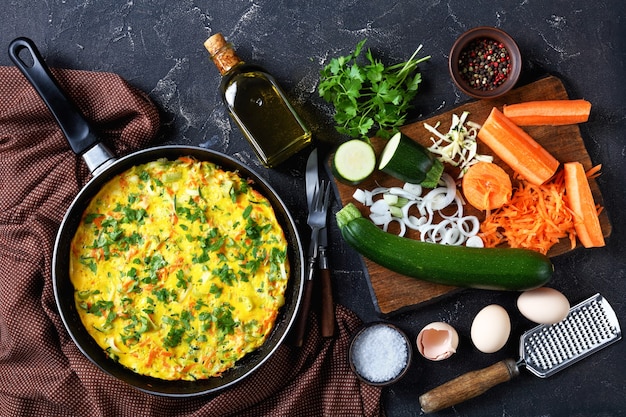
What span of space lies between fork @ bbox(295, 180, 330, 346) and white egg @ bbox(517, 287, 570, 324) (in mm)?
1114

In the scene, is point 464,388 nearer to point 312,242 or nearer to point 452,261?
point 452,261

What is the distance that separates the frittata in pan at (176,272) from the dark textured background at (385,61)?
40cm

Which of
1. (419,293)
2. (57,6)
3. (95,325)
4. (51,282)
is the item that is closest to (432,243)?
(419,293)

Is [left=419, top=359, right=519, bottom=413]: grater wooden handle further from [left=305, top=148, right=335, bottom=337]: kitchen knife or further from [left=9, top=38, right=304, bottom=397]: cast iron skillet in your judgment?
[left=9, top=38, right=304, bottom=397]: cast iron skillet

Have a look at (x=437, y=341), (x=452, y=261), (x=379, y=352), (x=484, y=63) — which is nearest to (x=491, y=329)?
(x=437, y=341)

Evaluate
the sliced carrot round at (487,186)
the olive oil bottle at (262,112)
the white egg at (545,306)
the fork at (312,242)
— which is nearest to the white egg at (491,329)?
the white egg at (545,306)

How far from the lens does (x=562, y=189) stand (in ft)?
11.6

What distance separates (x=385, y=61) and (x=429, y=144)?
1.75 feet

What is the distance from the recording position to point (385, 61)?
3658mm

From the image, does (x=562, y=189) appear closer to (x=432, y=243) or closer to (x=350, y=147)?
(x=432, y=243)

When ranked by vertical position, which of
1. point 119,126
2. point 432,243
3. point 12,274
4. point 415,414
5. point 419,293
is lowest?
point 415,414

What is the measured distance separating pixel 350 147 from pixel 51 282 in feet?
5.59

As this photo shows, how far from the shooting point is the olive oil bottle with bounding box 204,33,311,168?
338cm

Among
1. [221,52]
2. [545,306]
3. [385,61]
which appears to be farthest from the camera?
[385,61]
